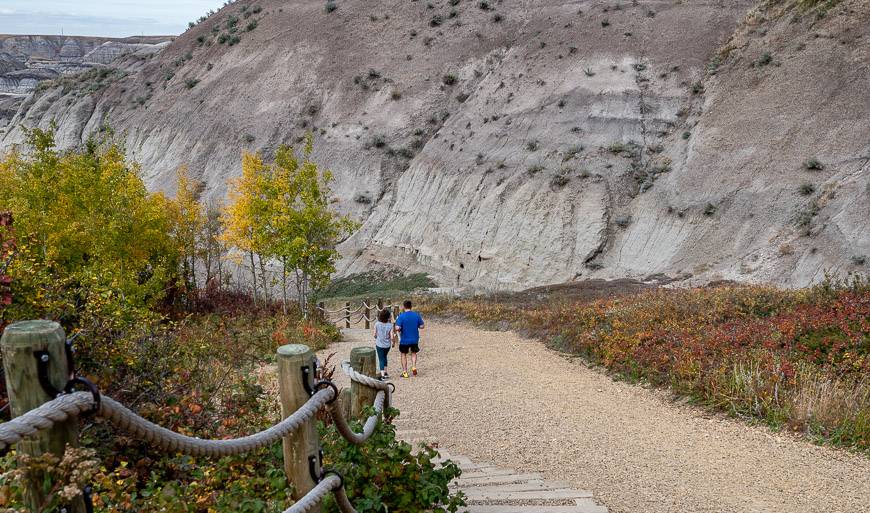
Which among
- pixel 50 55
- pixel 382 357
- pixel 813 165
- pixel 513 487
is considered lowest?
pixel 382 357

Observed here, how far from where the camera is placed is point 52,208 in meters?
17.6

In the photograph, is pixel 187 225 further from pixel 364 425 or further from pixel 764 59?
pixel 764 59

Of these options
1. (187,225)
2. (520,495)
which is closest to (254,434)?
(520,495)

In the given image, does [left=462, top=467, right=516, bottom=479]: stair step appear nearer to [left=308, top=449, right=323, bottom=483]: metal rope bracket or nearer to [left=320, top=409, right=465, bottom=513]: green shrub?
[left=320, top=409, right=465, bottom=513]: green shrub

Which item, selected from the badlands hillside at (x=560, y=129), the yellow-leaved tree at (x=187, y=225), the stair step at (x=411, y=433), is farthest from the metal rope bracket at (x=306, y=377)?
the badlands hillside at (x=560, y=129)

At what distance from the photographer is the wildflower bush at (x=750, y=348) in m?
9.28

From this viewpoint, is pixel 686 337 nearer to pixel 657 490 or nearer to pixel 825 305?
pixel 825 305

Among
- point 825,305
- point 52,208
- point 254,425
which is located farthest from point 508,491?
point 52,208

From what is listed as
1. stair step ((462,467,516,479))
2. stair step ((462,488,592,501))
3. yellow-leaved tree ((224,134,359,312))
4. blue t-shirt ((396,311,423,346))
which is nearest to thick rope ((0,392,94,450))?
stair step ((462,488,592,501))

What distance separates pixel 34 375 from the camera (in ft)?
7.12

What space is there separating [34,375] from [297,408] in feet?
4.68

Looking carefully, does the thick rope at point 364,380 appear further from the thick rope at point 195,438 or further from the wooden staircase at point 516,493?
the thick rope at point 195,438

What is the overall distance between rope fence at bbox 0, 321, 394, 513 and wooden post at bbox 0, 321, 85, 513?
1 cm

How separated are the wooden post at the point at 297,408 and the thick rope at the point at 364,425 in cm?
23
